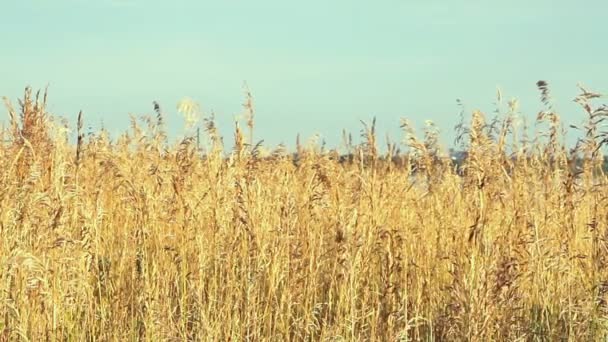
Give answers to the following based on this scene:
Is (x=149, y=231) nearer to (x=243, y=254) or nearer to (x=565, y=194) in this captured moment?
(x=243, y=254)

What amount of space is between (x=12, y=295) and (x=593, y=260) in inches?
133

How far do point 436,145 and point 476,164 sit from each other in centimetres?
145

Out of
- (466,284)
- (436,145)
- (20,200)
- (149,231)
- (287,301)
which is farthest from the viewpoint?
(436,145)

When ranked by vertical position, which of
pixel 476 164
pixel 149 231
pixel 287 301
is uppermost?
pixel 476 164

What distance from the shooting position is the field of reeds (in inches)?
147

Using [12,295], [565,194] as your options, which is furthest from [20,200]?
[565,194]

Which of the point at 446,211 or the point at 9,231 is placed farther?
the point at 446,211

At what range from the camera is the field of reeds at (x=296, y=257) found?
12.3 ft

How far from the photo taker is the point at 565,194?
15.7 ft

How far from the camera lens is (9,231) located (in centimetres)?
388

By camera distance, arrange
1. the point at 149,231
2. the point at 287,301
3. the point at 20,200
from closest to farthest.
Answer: the point at 20,200 → the point at 287,301 → the point at 149,231

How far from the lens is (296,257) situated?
4316mm

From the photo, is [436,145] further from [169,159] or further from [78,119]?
[78,119]

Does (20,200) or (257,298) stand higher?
(20,200)
